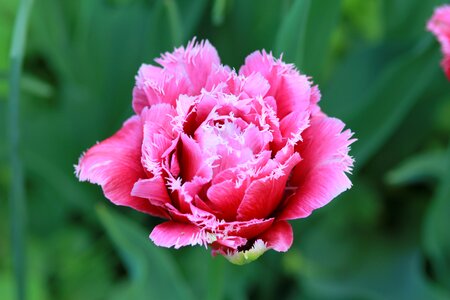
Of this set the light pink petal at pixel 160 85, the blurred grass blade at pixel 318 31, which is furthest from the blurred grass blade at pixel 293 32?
the light pink petal at pixel 160 85

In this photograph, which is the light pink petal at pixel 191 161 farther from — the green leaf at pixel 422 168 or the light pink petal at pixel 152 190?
the green leaf at pixel 422 168

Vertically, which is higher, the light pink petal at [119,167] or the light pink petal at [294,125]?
the light pink petal at [119,167]

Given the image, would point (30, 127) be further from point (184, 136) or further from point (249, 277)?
point (184, 136)

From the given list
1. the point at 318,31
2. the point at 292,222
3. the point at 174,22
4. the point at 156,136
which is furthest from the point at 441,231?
the point at 156,136

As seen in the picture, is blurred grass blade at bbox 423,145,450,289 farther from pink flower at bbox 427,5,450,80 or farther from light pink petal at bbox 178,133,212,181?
light pink petal at bbox 178,133,212,181

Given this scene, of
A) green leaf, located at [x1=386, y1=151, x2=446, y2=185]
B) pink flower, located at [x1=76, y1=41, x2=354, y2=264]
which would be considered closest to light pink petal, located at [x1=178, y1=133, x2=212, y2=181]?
pink flower, located at [x1=76, y1=41, x2=354, y2=264]

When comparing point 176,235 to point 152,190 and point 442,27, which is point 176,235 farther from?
point 442,27

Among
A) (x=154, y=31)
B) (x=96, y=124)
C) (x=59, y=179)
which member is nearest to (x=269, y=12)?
(x=154, y=31)
